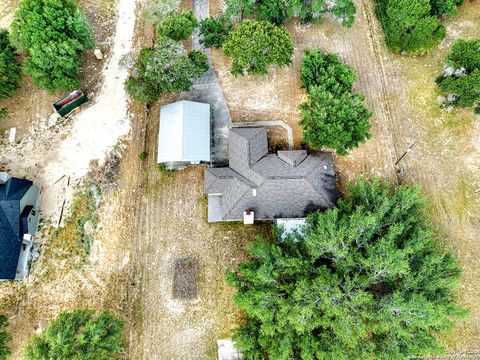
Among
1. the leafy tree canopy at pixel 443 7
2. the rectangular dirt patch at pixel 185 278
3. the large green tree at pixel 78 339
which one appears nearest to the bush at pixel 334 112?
the leafy tree canopy at pixel 443 7

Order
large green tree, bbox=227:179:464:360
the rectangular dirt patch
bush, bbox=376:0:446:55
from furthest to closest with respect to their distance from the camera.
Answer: bush, bbox=376:0:446:55 < the rectangular dirt patch < large green tree, bbox=227:179:464:360

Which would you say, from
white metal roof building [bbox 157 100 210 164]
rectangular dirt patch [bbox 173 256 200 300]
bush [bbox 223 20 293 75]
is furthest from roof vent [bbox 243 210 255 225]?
bush [bbox 223 20 293 75]

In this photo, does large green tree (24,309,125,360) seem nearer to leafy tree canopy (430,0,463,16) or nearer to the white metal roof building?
the white metal roof building

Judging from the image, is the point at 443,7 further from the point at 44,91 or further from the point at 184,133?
the point at 44,91

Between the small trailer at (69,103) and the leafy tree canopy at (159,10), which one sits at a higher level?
the leafy tree canopy at (159,10)

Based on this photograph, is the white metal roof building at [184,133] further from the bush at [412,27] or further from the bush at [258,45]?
the bush at [412,27]

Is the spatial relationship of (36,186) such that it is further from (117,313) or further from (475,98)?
(475,98)

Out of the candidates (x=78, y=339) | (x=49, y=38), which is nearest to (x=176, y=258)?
(x=78, y=339)
